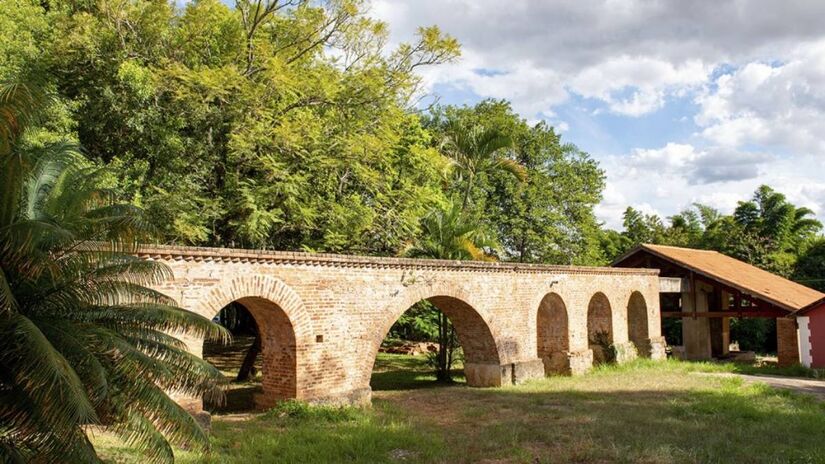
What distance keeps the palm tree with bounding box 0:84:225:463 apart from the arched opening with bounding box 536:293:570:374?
13107mm

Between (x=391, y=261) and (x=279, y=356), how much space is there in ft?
10.1

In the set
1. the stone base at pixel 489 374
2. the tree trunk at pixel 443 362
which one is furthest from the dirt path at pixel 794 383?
the tree trunk at pixel 443 362

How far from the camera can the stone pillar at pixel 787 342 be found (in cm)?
1983

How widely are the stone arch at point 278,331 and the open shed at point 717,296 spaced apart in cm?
1625

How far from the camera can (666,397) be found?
13641 mm

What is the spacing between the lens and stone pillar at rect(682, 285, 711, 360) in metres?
23.3

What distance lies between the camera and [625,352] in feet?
66.8

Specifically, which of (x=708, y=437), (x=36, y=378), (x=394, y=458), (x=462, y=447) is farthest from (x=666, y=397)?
(x=36, y=378)

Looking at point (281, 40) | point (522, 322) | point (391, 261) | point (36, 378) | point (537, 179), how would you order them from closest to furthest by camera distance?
point (36, 378), point (391, 261), point (522, 322), point (281, 40), point (537, 179)

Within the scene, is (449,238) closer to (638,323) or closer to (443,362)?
(443,362)

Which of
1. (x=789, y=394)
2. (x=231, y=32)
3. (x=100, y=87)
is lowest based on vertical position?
(x=789, y=394)

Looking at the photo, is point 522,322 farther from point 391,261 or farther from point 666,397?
point 391,261

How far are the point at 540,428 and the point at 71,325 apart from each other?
25.4ft

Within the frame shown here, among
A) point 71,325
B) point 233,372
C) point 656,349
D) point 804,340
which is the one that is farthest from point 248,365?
point 804,340
